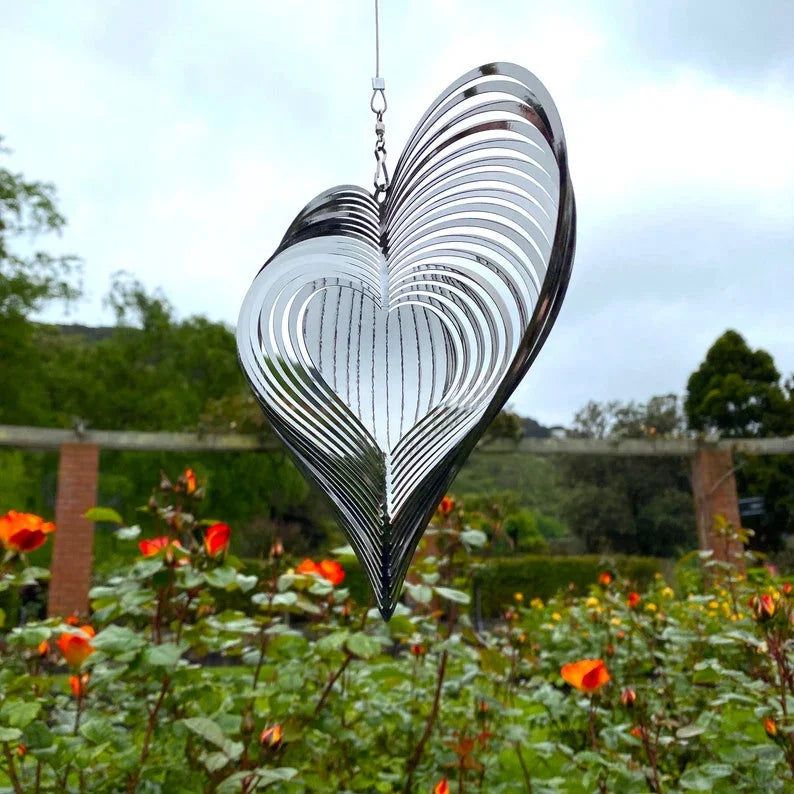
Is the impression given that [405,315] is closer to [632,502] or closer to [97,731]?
[97,731]

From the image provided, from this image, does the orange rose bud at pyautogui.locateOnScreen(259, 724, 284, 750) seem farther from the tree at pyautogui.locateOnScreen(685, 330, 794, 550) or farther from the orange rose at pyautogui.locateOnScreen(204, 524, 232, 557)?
the tree at pyautogui.locateOnScreen(685, 330, 794, 550)

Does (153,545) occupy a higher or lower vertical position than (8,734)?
higher

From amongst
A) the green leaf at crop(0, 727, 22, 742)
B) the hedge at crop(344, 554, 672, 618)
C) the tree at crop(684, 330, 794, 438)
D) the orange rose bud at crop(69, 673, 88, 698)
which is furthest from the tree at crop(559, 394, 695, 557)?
the green leaf at crop(0, 727, 22, 742)

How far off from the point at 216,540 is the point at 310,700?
0.48m

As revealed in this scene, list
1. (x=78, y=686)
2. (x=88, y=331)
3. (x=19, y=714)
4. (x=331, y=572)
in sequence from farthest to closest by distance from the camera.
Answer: (x=88, y=331) < (x=331, y=572) < (x=78, y=686) < (x=19, y=714)

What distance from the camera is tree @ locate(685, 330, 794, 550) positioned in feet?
41.2

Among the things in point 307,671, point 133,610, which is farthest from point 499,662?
point 133,610

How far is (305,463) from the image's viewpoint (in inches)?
34.4

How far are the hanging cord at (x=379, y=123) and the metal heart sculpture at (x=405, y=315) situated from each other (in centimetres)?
7

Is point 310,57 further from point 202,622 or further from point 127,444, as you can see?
point 127,444

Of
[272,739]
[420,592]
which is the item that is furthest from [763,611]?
[272,739]

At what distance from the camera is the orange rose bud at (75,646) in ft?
4.24

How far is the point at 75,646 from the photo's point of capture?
1.30 meters

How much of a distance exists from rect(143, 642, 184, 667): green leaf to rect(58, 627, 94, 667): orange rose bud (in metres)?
0.14
